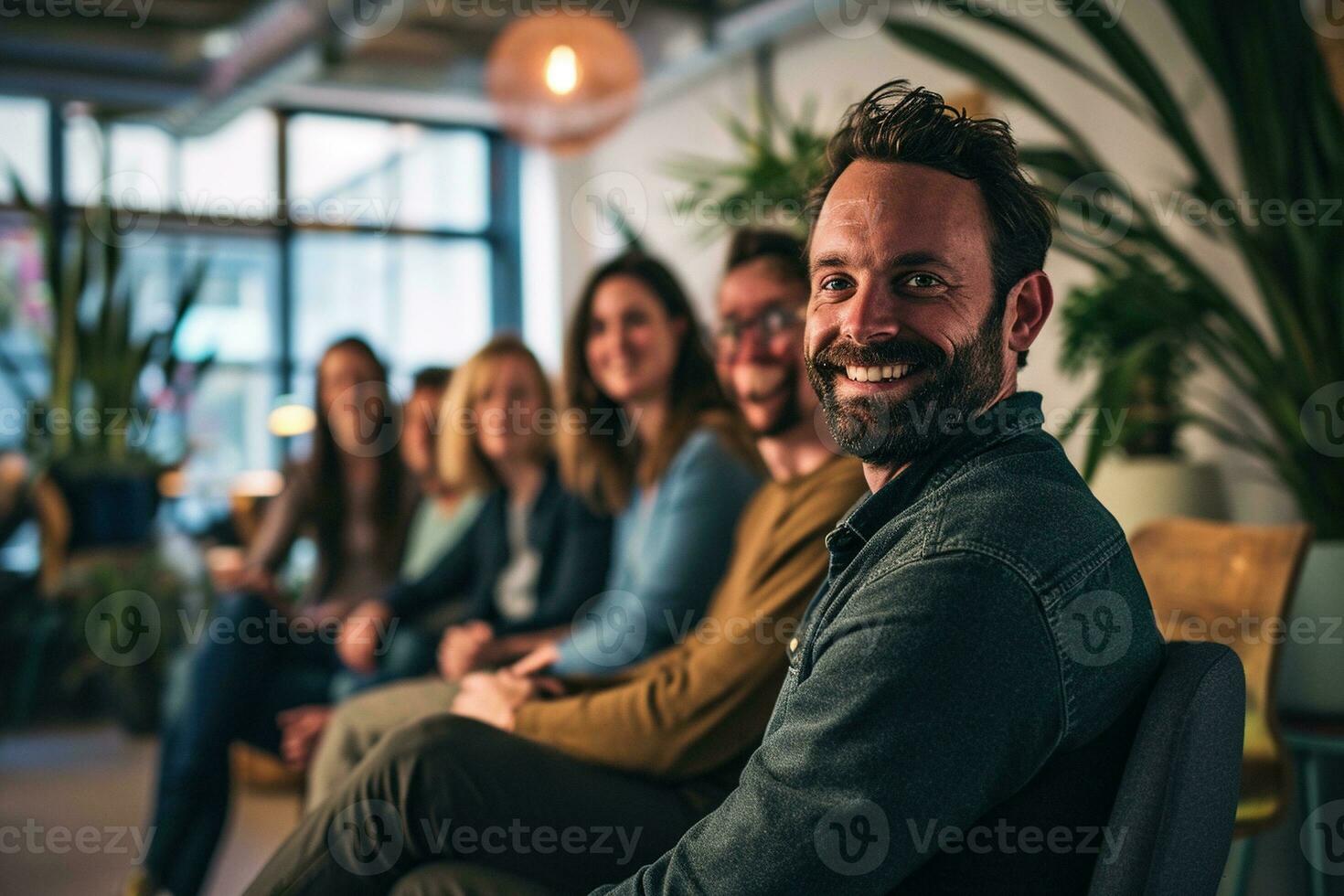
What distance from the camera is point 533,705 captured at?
1.66m

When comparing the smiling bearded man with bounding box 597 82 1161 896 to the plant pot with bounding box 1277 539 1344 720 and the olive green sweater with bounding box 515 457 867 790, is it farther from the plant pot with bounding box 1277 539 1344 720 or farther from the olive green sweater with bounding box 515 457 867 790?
the plant pot with bounding box 1277 539 1344 720

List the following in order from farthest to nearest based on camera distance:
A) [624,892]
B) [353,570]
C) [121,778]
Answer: [121,778] → [353,570] → [624,892]

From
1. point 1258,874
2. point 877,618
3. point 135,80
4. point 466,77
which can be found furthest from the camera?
point 466,77

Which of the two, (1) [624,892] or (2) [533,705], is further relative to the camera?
(2) [533,705]

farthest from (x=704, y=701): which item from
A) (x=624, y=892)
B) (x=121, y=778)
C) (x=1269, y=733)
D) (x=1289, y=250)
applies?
(x=121, y=778)

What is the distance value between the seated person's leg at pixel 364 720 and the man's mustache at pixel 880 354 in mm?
1174

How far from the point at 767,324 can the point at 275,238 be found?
22.9 ft

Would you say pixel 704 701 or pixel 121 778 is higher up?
pixel 704 701

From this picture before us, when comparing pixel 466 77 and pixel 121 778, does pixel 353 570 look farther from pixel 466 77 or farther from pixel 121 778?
pixel 466 77

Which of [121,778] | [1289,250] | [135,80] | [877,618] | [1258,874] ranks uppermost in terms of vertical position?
[135,80]

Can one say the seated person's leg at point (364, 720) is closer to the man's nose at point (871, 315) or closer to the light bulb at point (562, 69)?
the man's nose at point (871, 315)

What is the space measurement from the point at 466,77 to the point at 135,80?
75.1 inches

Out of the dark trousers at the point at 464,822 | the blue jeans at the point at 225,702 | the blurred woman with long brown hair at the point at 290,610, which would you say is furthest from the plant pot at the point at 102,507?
the dark trousers at the point at 464,822

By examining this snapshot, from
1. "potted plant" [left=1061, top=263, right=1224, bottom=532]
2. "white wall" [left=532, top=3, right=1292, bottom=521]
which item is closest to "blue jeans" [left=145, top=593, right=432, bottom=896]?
"white wall" [left=532, top=3, right=1292, bottom=521]
